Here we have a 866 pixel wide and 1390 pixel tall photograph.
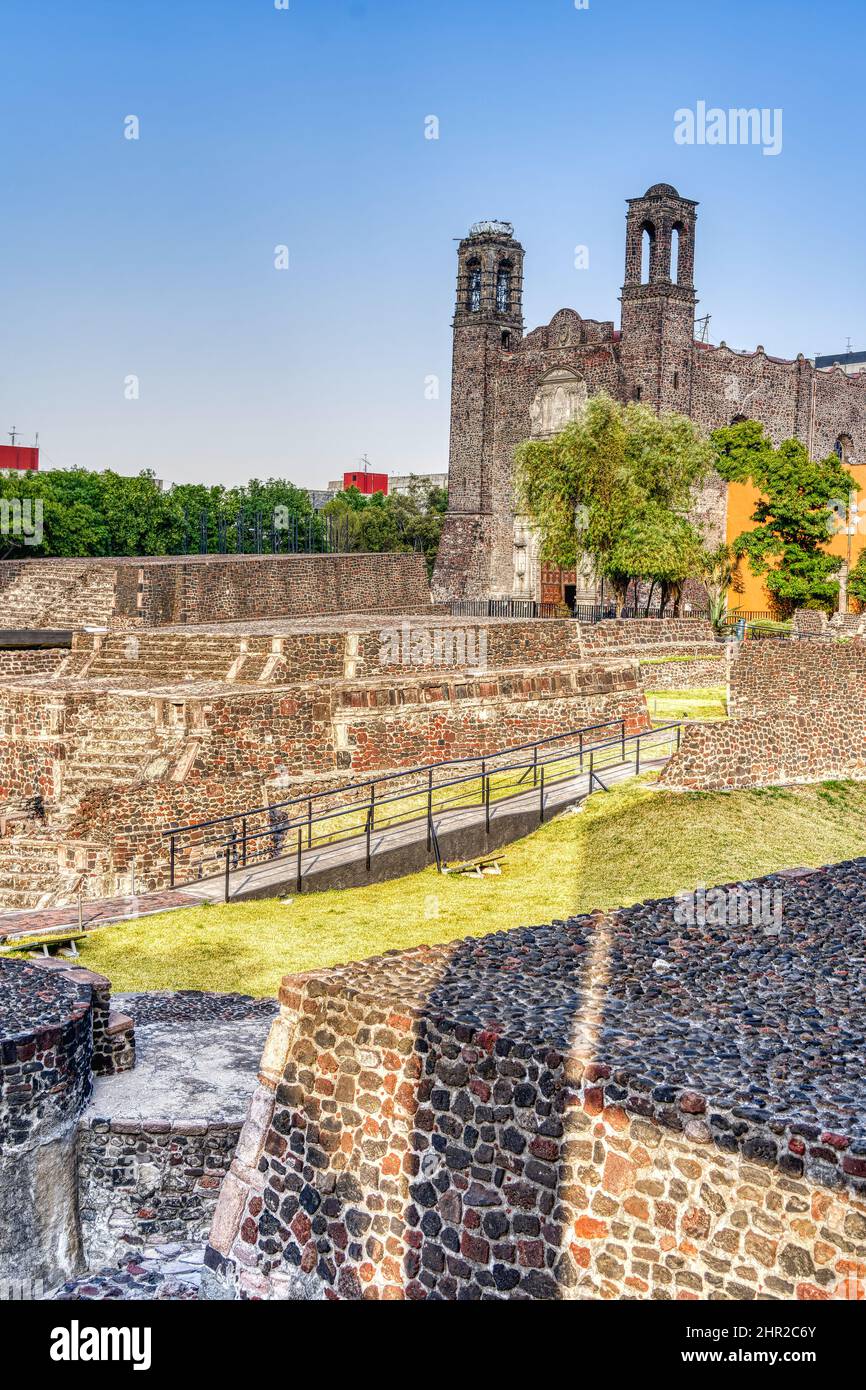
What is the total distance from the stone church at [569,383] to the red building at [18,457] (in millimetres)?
41126

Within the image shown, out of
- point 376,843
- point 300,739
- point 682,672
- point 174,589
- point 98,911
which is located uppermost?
point 174,589

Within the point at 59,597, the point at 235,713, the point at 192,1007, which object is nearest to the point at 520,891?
the point at 192,1007

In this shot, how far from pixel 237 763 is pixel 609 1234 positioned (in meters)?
12.7

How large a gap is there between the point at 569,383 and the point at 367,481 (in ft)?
181

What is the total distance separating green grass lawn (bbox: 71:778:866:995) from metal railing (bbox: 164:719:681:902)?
28.3 inches

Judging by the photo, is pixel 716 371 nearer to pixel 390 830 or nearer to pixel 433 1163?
pixel 390 830


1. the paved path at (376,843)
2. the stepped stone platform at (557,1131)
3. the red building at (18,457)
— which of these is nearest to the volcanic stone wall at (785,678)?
the paved path at (376,843)

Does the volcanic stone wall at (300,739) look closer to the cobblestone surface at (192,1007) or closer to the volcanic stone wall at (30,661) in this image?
the cobblestone surface at (192,1007)

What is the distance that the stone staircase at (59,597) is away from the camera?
29.2 m

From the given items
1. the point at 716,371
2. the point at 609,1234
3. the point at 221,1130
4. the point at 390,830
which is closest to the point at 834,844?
the point at 390,830

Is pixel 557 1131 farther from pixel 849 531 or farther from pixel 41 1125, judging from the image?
pixel 849 531

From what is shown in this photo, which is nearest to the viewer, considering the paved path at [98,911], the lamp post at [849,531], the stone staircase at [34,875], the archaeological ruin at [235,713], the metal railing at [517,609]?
the paved path at [98,911]

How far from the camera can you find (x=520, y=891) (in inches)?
619
